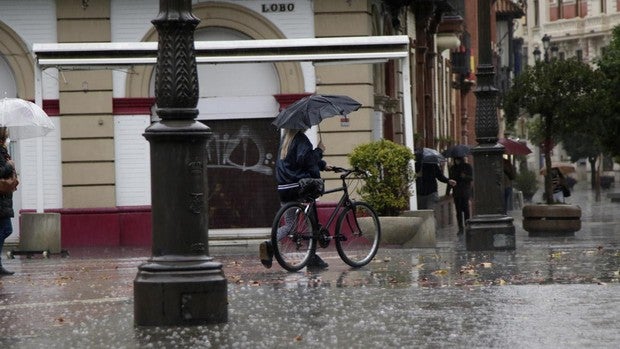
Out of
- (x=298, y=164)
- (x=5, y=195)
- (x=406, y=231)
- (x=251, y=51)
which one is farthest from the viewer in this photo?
(x=251, y=51)

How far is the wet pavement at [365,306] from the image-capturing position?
10.0 metres

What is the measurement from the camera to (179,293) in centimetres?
1085

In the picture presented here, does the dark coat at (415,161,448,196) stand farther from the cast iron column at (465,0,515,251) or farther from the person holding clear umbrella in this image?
the person holding clear umbrella

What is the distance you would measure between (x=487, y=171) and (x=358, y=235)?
4.27 m

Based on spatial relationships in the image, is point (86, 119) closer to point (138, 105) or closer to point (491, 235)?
point (138, 105)

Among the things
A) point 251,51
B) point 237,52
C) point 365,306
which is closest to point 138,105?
point 237,52

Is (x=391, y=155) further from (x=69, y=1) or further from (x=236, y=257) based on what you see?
(x=69, y=1)

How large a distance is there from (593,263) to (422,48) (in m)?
19.9

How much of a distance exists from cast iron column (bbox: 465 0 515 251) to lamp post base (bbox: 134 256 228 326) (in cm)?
1002

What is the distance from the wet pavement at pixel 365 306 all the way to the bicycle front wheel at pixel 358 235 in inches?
7.5

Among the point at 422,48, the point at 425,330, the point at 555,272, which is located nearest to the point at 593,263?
the point at 555,272

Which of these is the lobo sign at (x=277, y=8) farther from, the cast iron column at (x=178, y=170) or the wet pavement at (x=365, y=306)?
the cast iron column at (x=178, y=170)

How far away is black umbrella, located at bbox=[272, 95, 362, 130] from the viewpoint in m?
16.6

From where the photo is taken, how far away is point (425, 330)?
10336 mm
